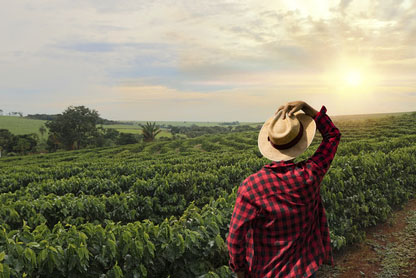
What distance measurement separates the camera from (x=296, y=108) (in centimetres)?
265

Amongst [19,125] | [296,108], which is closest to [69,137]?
[19,125]

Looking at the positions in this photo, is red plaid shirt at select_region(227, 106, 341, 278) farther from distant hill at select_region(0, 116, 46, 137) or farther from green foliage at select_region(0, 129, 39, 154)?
distant hill at select_region(0, 116, 46, 137)

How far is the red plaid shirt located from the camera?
2.46 metres

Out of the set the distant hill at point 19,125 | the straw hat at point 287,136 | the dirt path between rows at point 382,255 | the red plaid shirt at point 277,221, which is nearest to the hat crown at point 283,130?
the straw hat at point 287,136

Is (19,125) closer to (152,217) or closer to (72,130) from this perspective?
(72,130)

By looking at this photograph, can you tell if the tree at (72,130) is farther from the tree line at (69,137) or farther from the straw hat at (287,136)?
the straw hat at (287,136)

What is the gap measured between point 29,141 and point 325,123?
7504 centimetres

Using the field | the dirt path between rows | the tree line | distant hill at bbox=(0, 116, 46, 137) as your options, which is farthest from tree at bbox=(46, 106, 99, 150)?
the dirt path between rows

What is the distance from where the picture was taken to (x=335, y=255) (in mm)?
6164

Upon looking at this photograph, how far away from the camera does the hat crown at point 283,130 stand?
8.09 ft

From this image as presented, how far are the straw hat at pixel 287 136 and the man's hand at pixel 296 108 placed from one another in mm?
38

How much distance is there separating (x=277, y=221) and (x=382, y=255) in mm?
5010

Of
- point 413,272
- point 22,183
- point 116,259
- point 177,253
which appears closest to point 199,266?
point 177,253

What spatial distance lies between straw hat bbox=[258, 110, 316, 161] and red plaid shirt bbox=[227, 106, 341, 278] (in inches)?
3.5
